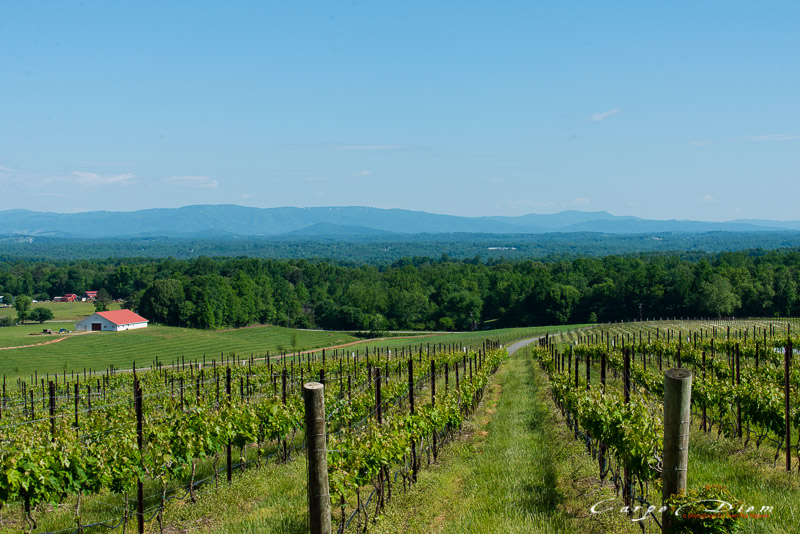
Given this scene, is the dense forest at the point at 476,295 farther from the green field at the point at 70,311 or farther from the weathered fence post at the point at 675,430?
the weathered fence post at the point at 675,430

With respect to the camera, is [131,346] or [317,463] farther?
[131,346]

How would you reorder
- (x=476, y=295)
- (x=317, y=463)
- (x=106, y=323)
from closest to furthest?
1. (x=317, y=463)
2. (x=106, y=323)
3. (x=476, y=295)

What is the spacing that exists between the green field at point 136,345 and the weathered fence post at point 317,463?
5041cm

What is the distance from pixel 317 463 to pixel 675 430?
2.79 meters

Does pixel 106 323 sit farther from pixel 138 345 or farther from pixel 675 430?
pixel 675 430

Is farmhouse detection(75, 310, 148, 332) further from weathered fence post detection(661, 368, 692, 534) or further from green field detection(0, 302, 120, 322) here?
weathered fence post detection(661, 368, 692, 534)

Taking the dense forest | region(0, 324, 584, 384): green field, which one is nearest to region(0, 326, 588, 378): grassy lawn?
region(0, 324, 584, 384): green field

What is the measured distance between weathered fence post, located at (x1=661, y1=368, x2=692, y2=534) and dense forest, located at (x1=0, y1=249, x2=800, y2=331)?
86139 mm

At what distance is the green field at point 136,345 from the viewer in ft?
172

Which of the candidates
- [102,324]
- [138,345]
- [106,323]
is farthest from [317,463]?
[102,324]

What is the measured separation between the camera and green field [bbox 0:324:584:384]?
5253 centimetres

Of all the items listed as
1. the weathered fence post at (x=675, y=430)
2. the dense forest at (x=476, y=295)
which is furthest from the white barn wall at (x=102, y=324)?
the weathered fence post at (x=675, y=430)

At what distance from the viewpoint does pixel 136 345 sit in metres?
66.4

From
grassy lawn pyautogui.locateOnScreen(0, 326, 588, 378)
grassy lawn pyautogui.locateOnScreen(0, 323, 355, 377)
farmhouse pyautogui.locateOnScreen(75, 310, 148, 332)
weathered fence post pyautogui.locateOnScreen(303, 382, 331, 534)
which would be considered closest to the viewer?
weathered fence post pyautogui.locateOnScreen(303, 382, 331, 534)
